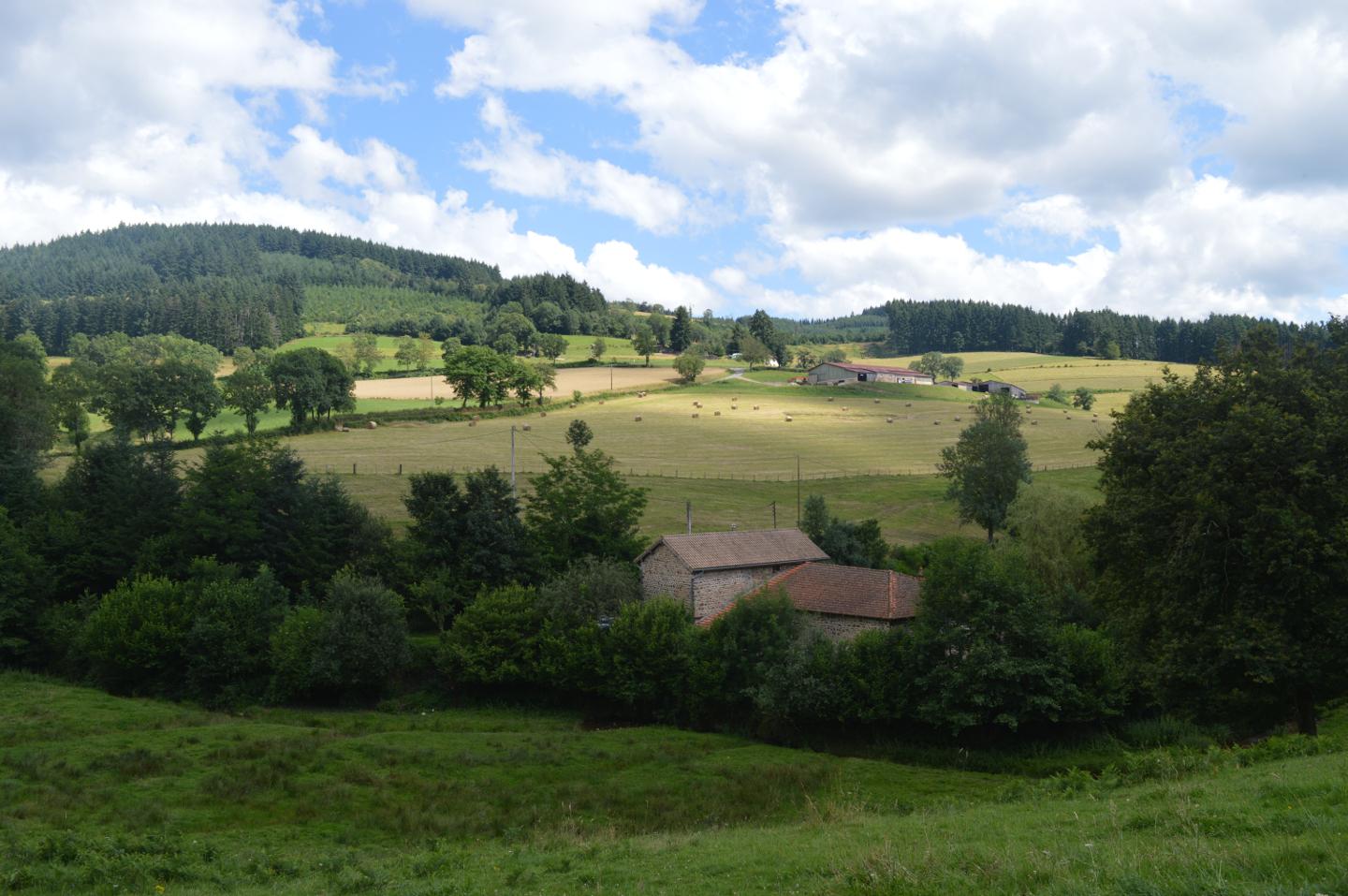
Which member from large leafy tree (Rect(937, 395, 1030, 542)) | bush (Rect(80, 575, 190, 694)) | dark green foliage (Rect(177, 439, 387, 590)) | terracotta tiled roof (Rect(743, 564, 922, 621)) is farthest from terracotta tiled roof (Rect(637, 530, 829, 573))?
bush (Rect(80, 575, 190, 694))

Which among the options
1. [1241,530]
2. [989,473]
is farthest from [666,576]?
[989,473]

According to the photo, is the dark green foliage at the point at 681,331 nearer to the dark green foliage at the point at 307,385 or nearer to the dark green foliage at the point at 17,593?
the dark green foliage at the point at 307,385

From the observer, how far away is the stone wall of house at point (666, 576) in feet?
149

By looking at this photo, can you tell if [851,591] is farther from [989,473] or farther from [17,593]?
[17,593]

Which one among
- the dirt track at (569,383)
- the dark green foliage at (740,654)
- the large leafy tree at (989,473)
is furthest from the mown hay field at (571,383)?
the dark green foliage at (740,654)

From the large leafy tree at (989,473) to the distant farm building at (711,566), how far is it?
19.3m

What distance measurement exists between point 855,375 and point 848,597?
344 feet

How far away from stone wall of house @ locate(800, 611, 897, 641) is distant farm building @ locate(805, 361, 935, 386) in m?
99.9

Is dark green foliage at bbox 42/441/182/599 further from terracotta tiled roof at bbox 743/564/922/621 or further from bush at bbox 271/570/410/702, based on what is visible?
terracotta tiled roof at bbox 743/564/922/621

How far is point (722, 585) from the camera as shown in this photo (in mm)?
46500

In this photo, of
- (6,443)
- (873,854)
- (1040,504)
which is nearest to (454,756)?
(873,854)

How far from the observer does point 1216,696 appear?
2619 centimetres

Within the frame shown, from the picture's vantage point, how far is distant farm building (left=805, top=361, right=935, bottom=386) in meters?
142

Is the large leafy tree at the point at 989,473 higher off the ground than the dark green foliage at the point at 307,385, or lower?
lower
